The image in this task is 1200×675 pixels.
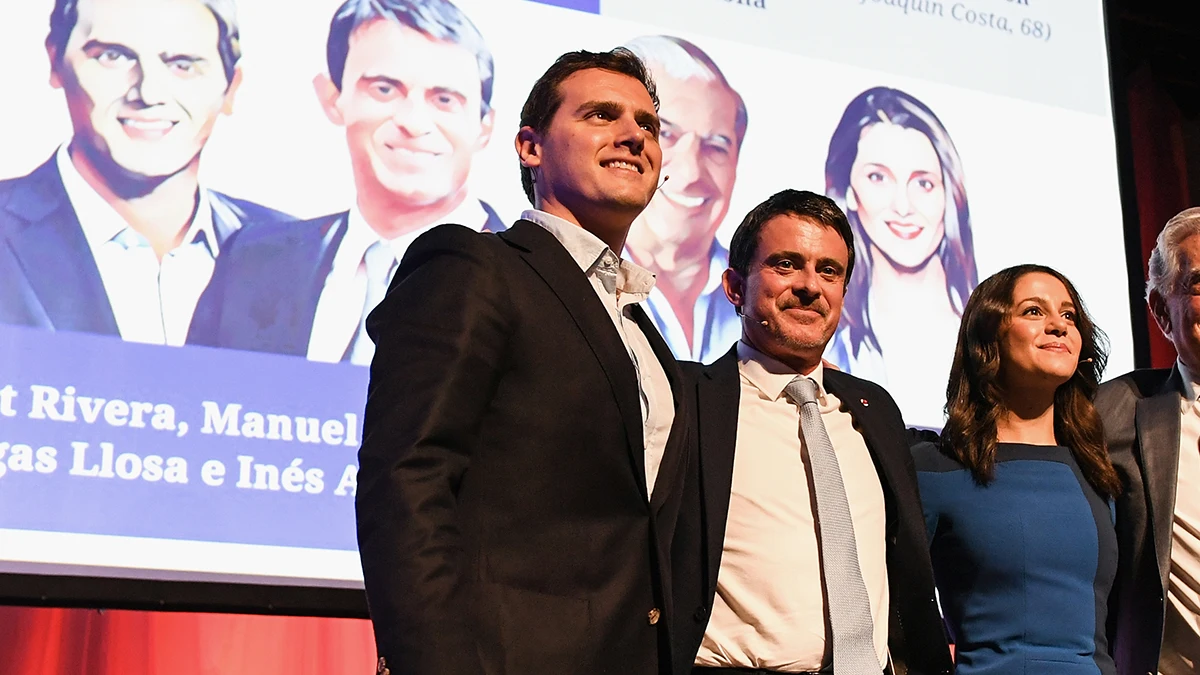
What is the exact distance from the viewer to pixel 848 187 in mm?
3609

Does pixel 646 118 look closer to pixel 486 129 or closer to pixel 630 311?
pixel 630 311

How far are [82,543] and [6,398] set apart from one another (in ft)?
1.04

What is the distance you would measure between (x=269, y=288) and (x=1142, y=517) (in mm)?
1807

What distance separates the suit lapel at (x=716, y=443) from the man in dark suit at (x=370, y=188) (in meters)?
0.78

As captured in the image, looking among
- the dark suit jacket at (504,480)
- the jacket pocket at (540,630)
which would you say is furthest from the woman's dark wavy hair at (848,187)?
the jacket pocket at (540,630)

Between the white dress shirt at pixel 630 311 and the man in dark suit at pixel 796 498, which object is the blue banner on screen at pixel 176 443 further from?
the white dress shirt at pixel 630 311

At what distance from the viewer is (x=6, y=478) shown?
2553 mm

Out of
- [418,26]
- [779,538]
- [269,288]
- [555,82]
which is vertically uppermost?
[418,26]

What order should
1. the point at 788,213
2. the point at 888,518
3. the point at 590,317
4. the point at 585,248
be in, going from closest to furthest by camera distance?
the point at 590,317, the point at 585,248, the point at 888,518, the point at 788,213

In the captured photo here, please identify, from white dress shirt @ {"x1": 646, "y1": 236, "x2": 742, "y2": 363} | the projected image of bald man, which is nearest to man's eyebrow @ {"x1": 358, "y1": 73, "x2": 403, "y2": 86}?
the projected image of bald man

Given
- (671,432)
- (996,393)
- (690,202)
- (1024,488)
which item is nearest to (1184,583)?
(1024,488)

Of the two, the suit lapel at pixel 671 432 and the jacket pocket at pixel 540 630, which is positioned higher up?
the suit lapel at pixel 671 432

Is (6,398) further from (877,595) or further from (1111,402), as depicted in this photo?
(1111,402)

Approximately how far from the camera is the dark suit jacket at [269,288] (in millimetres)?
2803
